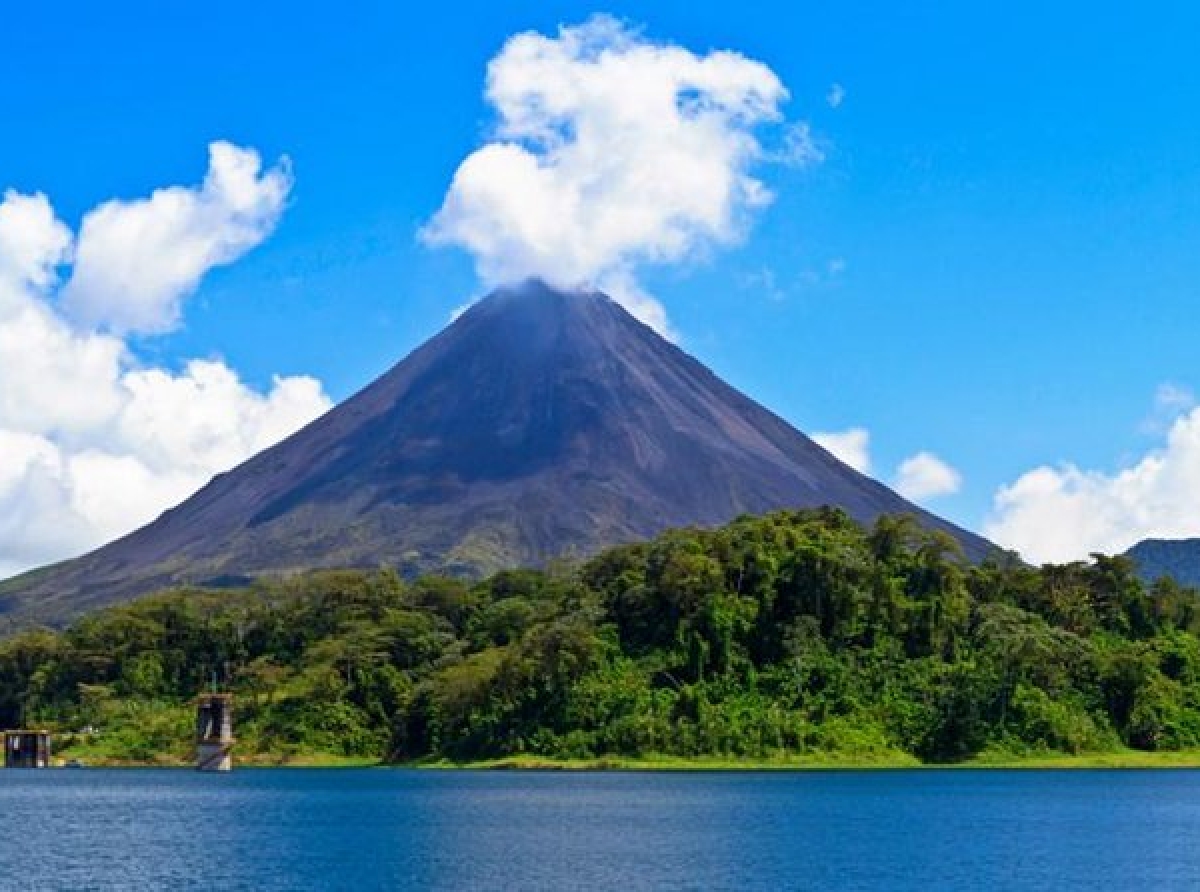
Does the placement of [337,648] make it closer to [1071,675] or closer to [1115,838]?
[1071,675]

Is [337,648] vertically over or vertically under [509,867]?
over

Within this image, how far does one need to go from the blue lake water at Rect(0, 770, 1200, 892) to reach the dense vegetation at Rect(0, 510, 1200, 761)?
568 cm

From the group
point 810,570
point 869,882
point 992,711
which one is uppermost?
point 810,570

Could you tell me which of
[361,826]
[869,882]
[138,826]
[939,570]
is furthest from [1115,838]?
[939,570]

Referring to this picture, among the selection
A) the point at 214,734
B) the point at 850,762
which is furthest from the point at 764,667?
the point at 214,734

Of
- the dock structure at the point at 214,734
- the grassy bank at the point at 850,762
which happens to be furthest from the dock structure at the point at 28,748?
the grassy bank at the point at 850,762

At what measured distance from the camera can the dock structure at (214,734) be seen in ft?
356

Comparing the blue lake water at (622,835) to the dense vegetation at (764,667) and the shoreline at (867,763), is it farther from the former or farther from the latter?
the dense vegetation at (764,667)

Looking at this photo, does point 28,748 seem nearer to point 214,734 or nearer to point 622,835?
point 214,734

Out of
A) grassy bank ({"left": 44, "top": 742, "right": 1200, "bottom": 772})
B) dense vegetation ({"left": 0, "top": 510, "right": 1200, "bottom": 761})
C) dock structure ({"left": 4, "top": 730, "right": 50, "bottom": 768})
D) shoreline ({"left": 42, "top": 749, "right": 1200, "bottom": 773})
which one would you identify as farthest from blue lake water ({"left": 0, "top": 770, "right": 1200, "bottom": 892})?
dock structure ({"left": 4, "top": 730, "right": 50, "bottom": 768})

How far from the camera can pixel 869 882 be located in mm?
44031

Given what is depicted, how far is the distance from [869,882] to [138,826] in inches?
1159

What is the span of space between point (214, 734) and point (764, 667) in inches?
1446

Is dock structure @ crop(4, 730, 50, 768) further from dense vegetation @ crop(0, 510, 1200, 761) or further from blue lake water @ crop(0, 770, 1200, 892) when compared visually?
blue lake water @ crop(0, 770, 1200, 892)
